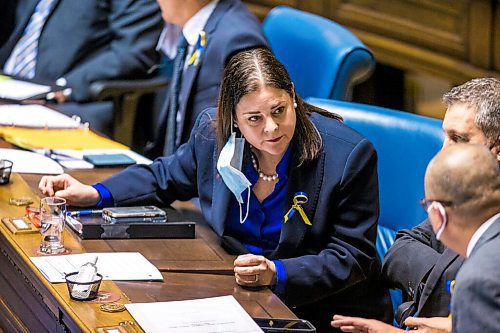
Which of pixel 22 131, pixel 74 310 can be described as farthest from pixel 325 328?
pixel 22 131

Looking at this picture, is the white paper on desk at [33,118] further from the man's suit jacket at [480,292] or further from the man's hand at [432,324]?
the man's suit jacket at [480,292]

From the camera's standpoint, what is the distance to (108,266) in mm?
2959

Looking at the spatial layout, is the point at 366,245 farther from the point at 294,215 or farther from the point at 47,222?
the point at 47,222

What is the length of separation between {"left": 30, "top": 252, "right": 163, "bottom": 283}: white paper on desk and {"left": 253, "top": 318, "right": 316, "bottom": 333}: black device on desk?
1.28 feet

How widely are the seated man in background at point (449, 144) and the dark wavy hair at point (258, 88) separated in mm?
438

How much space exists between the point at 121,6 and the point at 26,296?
2.50 meters

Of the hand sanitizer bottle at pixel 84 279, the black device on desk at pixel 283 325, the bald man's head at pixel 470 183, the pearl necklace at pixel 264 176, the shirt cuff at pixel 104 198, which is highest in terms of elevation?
the bald man's head at pixel 470 183

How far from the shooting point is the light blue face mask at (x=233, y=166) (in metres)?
3.12

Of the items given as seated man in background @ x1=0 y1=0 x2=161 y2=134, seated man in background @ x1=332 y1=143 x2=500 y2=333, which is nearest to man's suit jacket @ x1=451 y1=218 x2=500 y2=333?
seated man in background @ x1=332 y1=143 x2=500 y2=333

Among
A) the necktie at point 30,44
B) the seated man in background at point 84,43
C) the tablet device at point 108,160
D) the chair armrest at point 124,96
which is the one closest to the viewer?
the tablet device at point 108,160

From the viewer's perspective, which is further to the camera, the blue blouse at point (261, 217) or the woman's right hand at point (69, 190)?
the woman's right hand at point (69, 190)

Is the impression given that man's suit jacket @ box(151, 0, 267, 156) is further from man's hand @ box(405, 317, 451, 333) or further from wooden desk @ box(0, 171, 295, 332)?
man's hand @ box(405, 317, 451, 333)

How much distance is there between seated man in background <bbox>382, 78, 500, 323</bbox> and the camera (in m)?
2.63

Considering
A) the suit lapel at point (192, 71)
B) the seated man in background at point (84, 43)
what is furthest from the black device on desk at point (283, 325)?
the seated man in background at point (84, 43)
